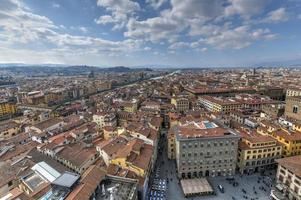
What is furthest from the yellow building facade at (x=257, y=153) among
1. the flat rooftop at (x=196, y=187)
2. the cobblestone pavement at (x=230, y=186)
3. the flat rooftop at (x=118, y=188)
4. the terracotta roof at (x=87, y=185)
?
the terracotta roof at (x=87, y=185)

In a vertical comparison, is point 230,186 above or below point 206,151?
below

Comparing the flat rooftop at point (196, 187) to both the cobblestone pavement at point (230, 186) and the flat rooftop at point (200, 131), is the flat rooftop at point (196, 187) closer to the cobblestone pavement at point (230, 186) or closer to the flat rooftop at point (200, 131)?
the cobblestone pavement at point (230, 186)

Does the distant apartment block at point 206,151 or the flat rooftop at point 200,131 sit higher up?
A: the flat rooftop at point 200,131

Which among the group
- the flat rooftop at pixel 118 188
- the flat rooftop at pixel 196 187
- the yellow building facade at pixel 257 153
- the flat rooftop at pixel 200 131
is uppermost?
the flat rooftop at pixel 200 131

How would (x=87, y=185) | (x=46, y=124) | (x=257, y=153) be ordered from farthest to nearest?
(x=46, y=124) → (x=257, y=153) → (x=87, y=185)

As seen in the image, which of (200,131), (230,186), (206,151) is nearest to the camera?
(230,186)

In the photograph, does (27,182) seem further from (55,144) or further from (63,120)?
(63,120)

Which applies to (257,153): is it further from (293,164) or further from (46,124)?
(46,124)

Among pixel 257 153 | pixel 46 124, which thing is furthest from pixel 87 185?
pixel 46 124

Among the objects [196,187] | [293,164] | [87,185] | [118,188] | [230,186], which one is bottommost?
[230,186]

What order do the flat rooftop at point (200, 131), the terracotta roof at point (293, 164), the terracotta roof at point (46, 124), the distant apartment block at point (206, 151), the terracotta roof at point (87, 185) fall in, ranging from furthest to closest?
the terracotta roof at point (46, 124)
the flat rooftop at point (200, 131)
the distant apartment block at point (206, 151)
the terracotta roof at point (293, 164)
the terracotta roof at point (87, 185)

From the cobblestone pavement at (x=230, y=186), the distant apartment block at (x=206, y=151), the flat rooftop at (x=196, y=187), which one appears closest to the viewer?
the cobblestone pavement at (x=230, y=186)
